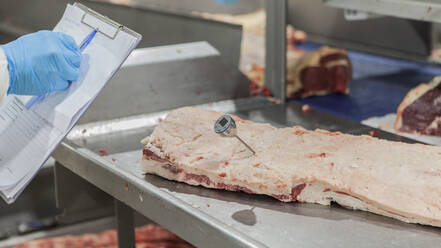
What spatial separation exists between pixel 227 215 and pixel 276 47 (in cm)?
142

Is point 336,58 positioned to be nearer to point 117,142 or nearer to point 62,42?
point 117,142

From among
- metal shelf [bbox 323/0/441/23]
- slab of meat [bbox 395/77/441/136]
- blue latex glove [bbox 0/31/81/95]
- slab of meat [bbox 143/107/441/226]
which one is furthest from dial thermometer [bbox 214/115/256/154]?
slab of meat [bbox 395/77/441/136]

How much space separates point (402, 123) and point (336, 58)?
2.77 feet

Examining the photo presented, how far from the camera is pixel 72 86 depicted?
6.30ft

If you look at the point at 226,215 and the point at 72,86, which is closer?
the point at 226,215

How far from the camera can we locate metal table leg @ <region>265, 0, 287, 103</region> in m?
2.88

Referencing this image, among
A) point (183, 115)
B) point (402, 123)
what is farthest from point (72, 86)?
point (402, 123)

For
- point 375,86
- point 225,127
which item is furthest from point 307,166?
point 375,86

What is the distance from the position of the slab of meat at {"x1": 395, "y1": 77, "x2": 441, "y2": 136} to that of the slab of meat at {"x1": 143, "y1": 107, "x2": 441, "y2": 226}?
0.70 m

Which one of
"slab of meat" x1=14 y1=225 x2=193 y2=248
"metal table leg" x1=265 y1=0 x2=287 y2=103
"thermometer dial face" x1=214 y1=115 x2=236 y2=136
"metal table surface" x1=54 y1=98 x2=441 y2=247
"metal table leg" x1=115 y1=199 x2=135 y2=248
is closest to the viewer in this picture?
"metal table surface" x1=54 y1=98 x2=441 y2=247

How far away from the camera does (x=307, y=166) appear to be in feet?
5.83

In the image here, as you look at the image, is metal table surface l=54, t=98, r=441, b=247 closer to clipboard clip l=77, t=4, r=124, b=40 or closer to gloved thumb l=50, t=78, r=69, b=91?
gloved thumb l=50, t=78, r=69, b=91

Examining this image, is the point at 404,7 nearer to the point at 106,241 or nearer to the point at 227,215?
the point at 227,215

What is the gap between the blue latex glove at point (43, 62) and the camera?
1.87 meters
